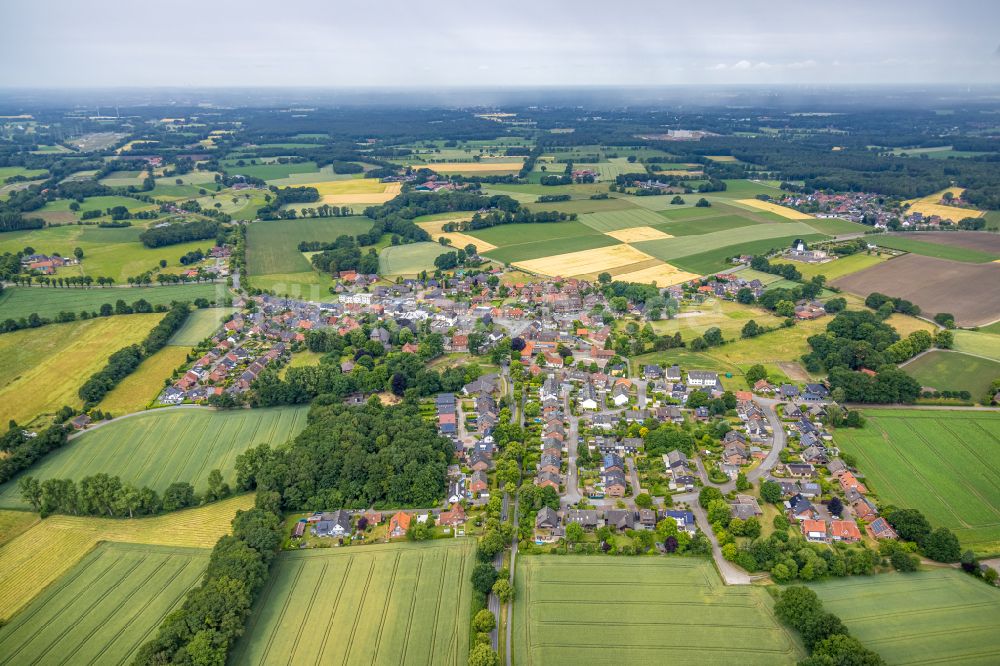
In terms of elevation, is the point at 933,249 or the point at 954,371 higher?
the point at 933,249

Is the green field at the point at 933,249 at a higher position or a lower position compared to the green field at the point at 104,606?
higher

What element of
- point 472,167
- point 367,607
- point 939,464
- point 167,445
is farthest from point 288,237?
point 939,464

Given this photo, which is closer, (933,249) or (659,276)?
(659,276)

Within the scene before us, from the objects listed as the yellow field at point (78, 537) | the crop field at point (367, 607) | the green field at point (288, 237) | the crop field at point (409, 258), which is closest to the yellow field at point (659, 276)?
the crop field at point (409, 258)

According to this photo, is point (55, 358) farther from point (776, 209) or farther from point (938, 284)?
point (776, 209)

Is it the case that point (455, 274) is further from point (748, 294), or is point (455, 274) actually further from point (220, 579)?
point (220, 579)

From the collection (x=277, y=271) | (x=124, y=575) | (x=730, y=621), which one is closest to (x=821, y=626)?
(x=730, y=621)

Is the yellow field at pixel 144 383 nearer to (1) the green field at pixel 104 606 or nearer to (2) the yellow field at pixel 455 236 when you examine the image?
(1) the green field at pixel 104 606
